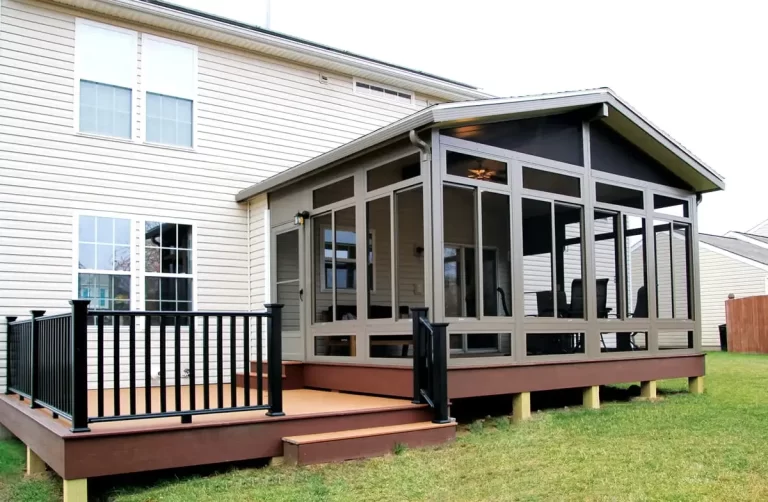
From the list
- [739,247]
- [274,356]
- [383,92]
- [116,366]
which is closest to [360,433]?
[274,356]

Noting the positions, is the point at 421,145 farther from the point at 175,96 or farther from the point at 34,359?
the point at 175,96

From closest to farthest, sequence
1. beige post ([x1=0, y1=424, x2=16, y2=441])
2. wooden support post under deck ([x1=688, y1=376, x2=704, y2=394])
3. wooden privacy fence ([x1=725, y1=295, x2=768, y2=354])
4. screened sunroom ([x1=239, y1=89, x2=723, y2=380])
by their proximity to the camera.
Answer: screened sunroom ([x1=239, y1=89, x2=723, y2=380]) → beige post ([x1=0, y1=424, x2=16, y2=441]) → wooden support post under deck ([x1=688, y1=376, x2=704, y2=394]) → wooden privacy fence ([x1=725, y1=295, x2=768, y2=354])

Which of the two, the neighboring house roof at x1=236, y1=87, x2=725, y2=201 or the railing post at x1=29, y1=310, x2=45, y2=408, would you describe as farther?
the neighboring house roof at x1=236, y1=87, x2=725, y2=201

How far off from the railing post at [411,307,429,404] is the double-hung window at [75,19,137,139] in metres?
4.70

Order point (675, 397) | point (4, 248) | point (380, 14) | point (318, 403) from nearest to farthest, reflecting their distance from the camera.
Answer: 1. point (318, 403)
2. point (4, 248)
3. point (675, 397)
4. point (380, 14)

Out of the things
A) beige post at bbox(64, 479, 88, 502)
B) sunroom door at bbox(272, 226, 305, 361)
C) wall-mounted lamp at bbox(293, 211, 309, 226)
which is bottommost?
beige post at bbox(64, 479, 88, 502)

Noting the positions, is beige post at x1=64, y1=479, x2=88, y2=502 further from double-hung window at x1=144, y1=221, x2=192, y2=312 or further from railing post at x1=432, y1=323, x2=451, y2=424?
double-hung window at x1=144, y1=221, x2=192, y2=312

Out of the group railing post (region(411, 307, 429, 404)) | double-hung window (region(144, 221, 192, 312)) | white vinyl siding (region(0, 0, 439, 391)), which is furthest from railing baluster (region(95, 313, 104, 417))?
double-hung window (region(144, 221, 192, 312))

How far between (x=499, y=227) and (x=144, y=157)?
16.7 ft

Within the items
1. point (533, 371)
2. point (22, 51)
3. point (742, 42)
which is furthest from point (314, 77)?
point (742, 42)

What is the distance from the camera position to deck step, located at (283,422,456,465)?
17.0 ft

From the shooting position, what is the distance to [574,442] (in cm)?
575

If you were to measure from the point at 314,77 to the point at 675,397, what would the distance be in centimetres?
654

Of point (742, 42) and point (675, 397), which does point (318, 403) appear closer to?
point (675, 397)
